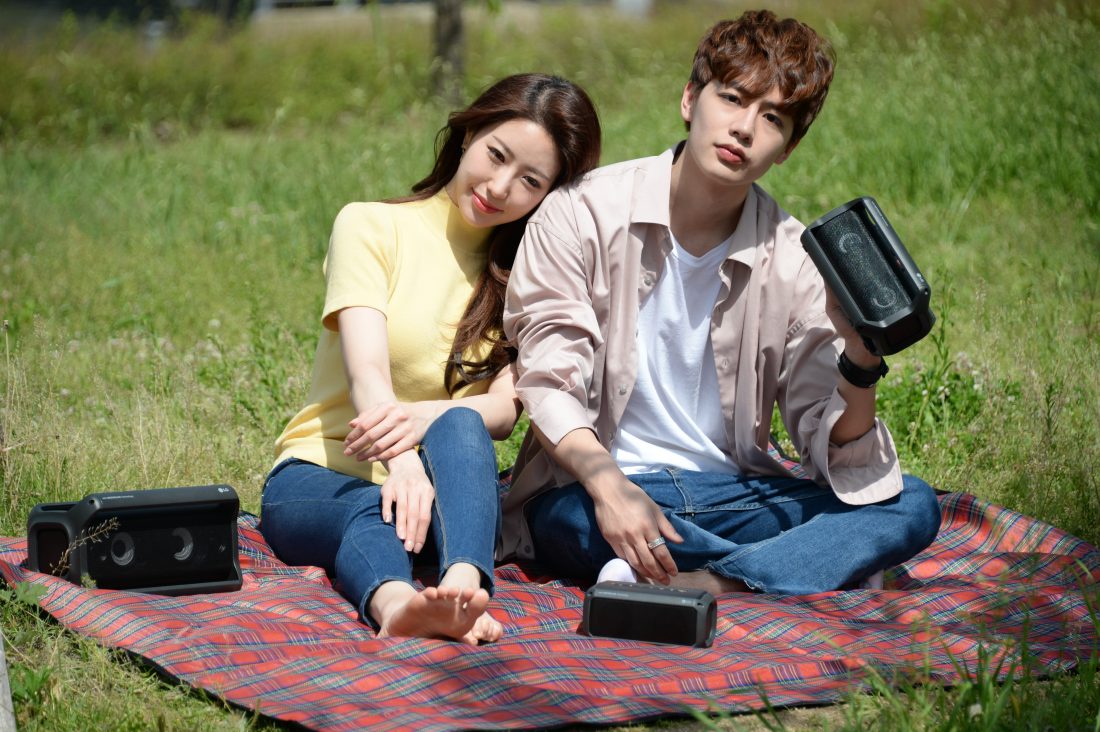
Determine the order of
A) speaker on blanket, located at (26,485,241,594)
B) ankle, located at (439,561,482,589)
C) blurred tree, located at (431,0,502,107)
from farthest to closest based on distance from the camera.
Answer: blurred tree, located at (431,0,502,107) < speaker on blanket, located at (26,485,241,594) < ankle, located at (439,561,482,589)

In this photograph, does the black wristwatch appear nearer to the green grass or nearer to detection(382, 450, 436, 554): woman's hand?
the green grass

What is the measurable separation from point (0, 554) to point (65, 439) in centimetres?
85

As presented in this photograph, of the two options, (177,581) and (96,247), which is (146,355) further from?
(177,581)

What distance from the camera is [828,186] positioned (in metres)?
7.20

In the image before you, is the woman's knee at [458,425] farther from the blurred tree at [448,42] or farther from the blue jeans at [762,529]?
the blurred tree at [448,42]

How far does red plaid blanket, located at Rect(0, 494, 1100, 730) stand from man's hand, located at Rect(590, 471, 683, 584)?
200 millimetres

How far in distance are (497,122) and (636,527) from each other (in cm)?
121

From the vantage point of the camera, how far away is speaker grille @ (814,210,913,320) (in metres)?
2.95

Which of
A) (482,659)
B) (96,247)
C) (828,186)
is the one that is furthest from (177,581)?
(828,186)

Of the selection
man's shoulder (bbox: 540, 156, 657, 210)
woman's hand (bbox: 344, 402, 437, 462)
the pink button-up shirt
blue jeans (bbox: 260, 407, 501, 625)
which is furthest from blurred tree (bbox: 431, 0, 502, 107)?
woman's hand (bbox: 344, 402, 437, 462)

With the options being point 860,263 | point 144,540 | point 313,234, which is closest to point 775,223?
point 860,263

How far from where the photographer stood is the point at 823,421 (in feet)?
10.8

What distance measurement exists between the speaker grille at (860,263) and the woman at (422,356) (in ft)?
2.72

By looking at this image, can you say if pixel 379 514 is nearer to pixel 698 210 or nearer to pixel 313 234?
pixel 698 210
